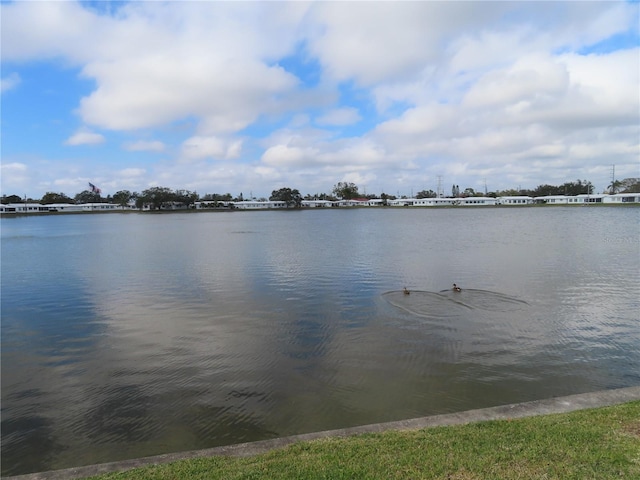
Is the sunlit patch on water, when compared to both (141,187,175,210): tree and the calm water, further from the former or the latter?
(141,187,175,210): tree

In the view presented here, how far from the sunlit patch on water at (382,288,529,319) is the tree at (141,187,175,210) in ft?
546

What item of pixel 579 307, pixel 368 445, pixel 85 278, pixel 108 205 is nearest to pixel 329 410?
pixel 368 445

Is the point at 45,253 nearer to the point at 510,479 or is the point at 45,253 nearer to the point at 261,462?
the point at 261,462

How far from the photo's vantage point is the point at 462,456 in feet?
16.6

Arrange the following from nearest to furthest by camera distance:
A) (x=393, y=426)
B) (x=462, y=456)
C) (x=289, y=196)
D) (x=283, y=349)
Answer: (x=462, y=456) < (x=393, y=426) < (x=283, y=349) < (x=289, y=196)

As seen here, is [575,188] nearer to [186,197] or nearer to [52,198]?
[186,197]

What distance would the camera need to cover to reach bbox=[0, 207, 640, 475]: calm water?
7.98 metres

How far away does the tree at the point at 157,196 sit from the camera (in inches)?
6634

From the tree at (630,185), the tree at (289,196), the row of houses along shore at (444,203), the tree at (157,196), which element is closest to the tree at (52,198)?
the row of houses along shore at (444,203)

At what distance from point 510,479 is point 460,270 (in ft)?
63.1

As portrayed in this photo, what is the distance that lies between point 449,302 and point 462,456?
1154cm

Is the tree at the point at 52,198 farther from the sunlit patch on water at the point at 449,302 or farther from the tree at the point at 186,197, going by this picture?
the sunlit patch on water at the point at 449,302

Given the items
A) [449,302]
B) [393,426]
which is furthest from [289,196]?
[393,426]

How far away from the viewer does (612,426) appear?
563cm
